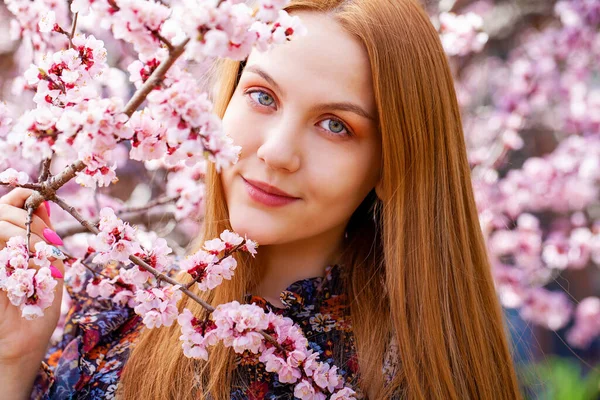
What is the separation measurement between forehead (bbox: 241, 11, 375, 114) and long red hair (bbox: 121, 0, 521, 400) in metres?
0.03

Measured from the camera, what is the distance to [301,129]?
133 centimetres

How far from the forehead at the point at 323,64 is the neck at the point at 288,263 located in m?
0.38

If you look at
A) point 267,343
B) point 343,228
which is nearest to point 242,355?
point 267,343

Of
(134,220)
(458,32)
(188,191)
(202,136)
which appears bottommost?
(134,220)

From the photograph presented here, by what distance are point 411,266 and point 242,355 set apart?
1.46 ft

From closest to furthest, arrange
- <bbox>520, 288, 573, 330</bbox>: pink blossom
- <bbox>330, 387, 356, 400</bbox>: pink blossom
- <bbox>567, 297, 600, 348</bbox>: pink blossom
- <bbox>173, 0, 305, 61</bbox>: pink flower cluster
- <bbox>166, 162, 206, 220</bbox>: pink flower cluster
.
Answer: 1. <bbox>173, 0, 305, 61</bbox>: pink flower cluster
2. <bbox>330, 387, 356, 400</bbox>: pink blossom
3. <bbox>166, 162, 206, 220</bbox>: pink flower cluster
4. <bbox>520, 288, 573, 330</bbox>: pink blossom
5. <bbox>567, 297, 600, 348</bbox>: pink blossom

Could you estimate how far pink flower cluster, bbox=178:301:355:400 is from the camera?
113cm

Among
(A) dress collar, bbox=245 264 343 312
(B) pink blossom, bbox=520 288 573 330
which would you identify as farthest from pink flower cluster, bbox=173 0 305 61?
(B) pink blossom, bbox=520 288 573 330

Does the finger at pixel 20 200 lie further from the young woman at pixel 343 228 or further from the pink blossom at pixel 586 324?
the pink blossom at pixel 586 324

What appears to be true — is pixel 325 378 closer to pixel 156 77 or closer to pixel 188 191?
pixel 156 77

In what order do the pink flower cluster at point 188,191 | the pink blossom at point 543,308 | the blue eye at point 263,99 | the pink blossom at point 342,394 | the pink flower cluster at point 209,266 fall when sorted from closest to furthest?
the pink flower cluster at point 209,266, the pink blossom at point 342,394, the blue eye at point 263,99, the pink flower cluster at point 188,191, the pink blossom at point 543,308

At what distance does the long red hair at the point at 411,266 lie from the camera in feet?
4.67

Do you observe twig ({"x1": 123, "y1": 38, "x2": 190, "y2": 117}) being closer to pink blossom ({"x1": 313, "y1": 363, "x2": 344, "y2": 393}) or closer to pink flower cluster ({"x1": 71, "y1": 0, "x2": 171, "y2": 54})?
pink flower cluster ({"x1": 71, "y1": 0, "x2": 171, "y2": 54})

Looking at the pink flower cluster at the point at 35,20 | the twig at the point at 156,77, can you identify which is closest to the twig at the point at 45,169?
the twig at the point at 156,77
